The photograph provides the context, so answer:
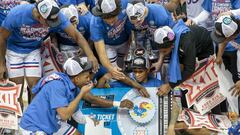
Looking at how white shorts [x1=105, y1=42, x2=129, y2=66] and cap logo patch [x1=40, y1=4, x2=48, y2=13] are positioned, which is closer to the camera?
cap logo patch [x1=40, y1=4, x2=48, y2=13]

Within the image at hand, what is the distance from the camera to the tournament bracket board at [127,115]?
19.2 ft

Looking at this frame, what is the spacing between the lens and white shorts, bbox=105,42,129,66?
20.5 feet

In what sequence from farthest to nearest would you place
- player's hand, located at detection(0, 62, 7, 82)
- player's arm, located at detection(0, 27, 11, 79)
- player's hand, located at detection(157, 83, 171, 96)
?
1. player's hand, located at detection(0, 62, 7, 82)
2. player's arm, located at detection(0, 27, 11, 79)
3. player's hand, located at detection(157, 83, 171, 96)

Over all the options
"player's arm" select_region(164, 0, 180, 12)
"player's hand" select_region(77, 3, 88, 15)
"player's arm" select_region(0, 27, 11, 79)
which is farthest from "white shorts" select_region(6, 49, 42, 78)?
"player's arm" select_region(164, 0, 180, 12)

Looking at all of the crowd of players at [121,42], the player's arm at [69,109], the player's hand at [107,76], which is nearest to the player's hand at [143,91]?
the crowd of players at [121,42]

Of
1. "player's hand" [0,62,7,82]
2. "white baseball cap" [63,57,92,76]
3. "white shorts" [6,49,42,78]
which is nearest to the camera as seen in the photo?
"white baseball cap" [63,57,92,76]

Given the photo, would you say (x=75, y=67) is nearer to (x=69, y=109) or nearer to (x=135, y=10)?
(x=69, y=109)

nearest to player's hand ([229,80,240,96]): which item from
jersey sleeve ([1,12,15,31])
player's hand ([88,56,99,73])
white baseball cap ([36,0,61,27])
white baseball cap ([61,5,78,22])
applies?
player's hand ([88,56,99,73])

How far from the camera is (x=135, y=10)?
5770 millimetres

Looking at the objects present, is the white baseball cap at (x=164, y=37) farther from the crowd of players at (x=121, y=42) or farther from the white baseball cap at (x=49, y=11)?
the white baseball cap at (x=49, y=11)

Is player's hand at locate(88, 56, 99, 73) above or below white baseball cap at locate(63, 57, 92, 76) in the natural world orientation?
below

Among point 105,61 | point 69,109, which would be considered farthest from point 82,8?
point 69,109

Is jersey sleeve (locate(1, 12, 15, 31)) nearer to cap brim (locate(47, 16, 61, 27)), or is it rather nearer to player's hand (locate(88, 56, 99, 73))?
cap brim (locate(47, 16, 61, 27))

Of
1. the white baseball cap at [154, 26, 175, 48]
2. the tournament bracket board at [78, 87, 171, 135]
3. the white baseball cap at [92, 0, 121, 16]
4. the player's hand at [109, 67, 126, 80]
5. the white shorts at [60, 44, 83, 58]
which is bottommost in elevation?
the tournament bracket board at [78, 87, 171, 135]
